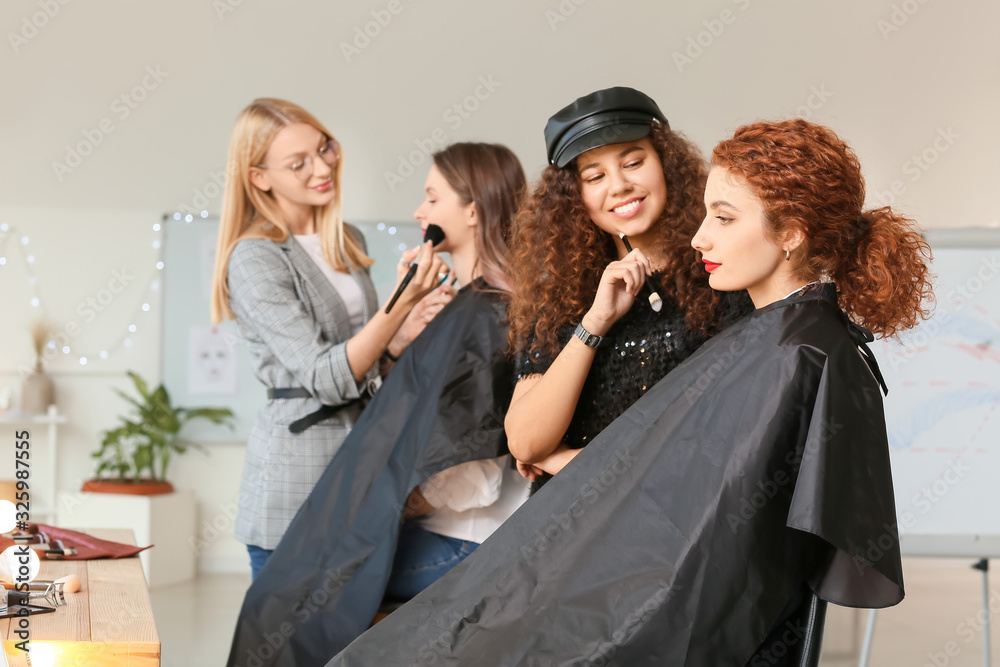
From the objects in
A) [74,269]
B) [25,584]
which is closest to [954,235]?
[25,584]

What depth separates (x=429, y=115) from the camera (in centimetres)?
489

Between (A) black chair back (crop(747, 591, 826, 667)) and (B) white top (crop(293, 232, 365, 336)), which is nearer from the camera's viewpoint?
(A) black chair back (crop(747, 591, 826, 667))

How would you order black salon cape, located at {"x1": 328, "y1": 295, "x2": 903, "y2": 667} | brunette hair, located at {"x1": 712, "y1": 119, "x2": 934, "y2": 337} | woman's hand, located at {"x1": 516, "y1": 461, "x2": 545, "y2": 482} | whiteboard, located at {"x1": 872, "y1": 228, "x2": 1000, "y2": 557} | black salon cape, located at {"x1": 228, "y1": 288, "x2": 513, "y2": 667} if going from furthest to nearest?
whiteboard, located at {"x1": 872, "y1": 228, "x2": 1000, "y2": 557}
black salon cape, located at {"x1": 228, "y1": 288, "x2": 513, "y2": 667}
woman's hand, located at {"x1": 516, "y1": 461, "x2": 545, "y2": 482}
brunette hair, located at {"x1": 712, "y1": 119, "x2": 934, "y2": 337}
black salon cape, located at {"x1": 328, "y1": 295, "x2": 903, "y2": 667}

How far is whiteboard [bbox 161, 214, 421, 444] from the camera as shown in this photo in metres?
4.77

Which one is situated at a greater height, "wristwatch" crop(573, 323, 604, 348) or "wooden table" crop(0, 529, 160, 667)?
"wristwatch" crop(573, 323, 604, 348)

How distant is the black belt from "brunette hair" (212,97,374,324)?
226 millimetres

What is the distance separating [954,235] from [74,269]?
411cm

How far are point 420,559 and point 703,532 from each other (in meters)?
0.77

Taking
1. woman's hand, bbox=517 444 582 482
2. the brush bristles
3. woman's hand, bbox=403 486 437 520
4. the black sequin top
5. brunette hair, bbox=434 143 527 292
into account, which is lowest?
woman's hand, bbox=403 486 437 520

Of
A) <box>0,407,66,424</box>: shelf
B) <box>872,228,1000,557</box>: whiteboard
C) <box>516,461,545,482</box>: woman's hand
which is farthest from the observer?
<box>0,407,66,424</box>: shelf

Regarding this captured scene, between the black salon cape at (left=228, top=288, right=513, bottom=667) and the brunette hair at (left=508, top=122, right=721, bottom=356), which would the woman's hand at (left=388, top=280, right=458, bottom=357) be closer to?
the black salon cape at (left=228, top=288, right=513, bottom=667)

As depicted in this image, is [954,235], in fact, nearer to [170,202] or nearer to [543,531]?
[543,531]

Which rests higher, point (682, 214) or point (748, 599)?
point (682, 214)

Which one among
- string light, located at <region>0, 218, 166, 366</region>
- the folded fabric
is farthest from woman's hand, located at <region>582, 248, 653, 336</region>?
string light, located at <region>0, 218, 166, 366</region>
